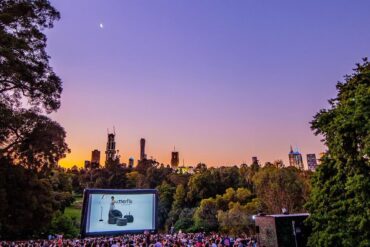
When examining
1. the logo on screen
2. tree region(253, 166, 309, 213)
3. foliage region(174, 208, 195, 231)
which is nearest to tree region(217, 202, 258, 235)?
tree region(253, 166, 309, 213)

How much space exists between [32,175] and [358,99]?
24340mm

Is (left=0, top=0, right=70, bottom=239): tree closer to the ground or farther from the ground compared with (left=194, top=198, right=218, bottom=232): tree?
farther from the ground

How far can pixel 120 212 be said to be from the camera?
2881 cm

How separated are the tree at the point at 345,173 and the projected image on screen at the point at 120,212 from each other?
66.8ft

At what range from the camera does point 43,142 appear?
19.8 m

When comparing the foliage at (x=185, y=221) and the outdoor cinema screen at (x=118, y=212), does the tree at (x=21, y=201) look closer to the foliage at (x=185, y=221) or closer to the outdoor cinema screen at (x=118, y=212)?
the outdoor cinema screen at (x=118, y=212)

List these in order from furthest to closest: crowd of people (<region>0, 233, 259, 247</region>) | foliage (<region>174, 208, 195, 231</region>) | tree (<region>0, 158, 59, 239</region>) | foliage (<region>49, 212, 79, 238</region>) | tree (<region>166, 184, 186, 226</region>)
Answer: tree (<region>166, 184, 186, 226</region>), foliage (<region>174, 208, 195, 231</region>), foliage (<region>49, 212, 79, 238</region>), tree (<region>0, 158, 59, 239</region>), crowd of people (<region>0, 233, 259, 247</region>)

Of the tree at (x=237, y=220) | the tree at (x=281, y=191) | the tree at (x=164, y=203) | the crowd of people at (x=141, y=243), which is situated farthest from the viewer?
the tree at (x=164, y=203)

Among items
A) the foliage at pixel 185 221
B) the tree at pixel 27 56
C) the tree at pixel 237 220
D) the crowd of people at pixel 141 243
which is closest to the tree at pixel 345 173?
the crowd of people at pixel 141 243

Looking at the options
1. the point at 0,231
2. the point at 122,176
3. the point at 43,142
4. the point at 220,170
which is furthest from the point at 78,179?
the point at 43,142

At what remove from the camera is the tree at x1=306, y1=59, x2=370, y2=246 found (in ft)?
32.3

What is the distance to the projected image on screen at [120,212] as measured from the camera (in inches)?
1075

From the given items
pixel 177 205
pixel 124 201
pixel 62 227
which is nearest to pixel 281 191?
pixel 177 205

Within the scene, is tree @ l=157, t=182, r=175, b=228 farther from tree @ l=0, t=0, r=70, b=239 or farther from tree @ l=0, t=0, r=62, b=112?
tree @ l=0, t=0, r=62, b=112
